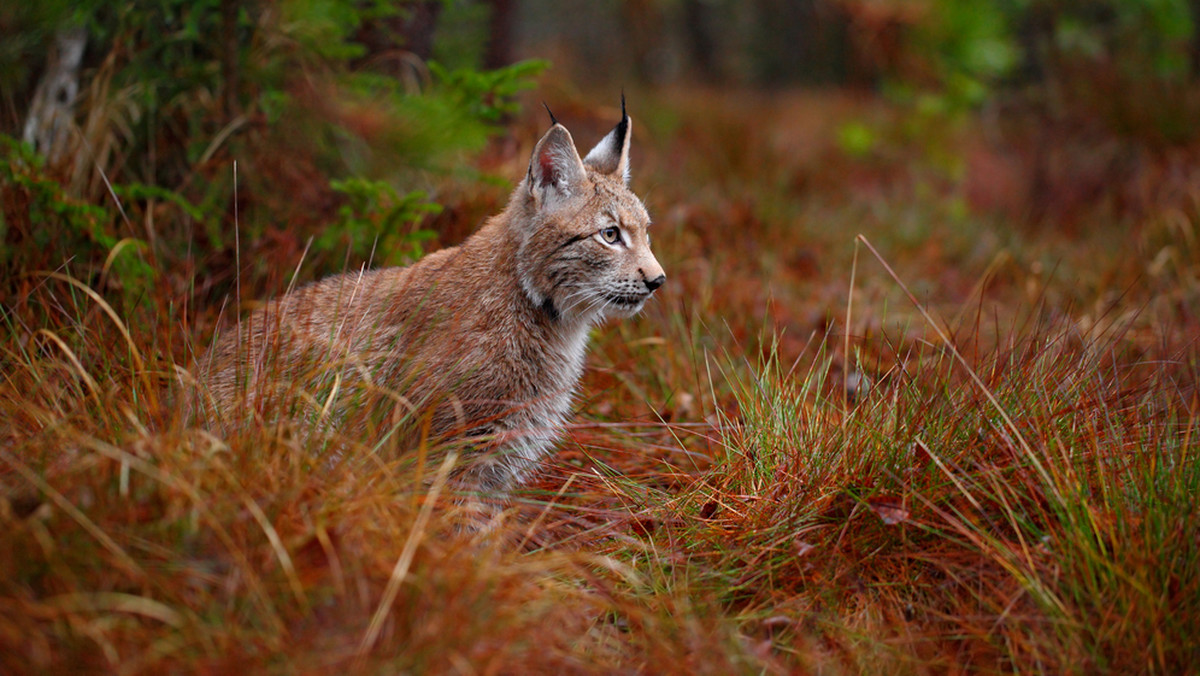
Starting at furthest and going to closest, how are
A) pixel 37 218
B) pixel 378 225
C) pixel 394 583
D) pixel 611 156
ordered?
pixel 378 225 < pixel 611 156 < pixel 37 218 < pixel 394 583

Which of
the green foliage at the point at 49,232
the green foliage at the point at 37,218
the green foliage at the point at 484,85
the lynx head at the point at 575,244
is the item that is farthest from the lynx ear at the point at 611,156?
the green foliage at the point at 37,218

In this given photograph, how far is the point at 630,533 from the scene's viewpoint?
12.8ft

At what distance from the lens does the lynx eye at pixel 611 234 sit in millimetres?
4535

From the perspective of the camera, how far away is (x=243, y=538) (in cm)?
278

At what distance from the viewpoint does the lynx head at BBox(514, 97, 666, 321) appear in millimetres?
4426

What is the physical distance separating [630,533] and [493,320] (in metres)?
1.19

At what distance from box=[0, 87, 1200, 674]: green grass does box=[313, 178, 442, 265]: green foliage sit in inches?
32.8

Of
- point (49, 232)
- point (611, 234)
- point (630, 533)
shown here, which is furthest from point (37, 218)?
point (630, 533)

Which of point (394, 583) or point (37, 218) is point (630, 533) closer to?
point (394, 583)

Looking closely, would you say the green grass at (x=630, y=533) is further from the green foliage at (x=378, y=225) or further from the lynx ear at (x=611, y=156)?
the lynx ear at (x=611, y=156)

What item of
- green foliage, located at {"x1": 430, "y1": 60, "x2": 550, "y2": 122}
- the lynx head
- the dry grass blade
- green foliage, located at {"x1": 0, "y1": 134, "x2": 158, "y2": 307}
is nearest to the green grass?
the dry grass blade

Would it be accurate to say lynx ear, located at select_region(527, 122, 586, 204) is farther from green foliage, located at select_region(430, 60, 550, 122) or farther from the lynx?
green foliage, located at select_region(430, 60, 550, 122)

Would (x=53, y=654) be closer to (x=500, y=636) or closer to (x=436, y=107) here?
(x=500, y=636)

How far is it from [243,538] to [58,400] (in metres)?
1.35
